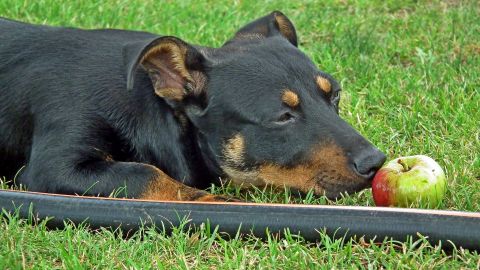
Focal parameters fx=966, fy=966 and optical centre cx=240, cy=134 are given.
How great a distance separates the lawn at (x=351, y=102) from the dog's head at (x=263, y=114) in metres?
0.17

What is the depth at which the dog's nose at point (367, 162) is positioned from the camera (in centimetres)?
466

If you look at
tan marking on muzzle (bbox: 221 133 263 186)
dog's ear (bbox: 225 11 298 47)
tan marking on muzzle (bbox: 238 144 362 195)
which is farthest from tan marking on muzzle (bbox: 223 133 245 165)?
dog's ear (bbox: 225 11 298 47)

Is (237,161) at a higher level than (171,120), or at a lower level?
lower

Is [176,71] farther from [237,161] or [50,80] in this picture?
[50,80]

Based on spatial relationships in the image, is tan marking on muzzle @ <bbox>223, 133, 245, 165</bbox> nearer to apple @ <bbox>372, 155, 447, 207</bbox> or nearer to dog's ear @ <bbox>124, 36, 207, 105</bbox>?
dog's ear @ <bbox>124, 36, 207, 105</bbox>

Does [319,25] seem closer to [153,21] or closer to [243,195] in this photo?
[153,21]

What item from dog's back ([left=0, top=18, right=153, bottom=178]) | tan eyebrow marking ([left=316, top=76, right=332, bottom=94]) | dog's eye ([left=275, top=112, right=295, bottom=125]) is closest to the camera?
dog's eye ([left=275, top=112, right=295, bottom=125])

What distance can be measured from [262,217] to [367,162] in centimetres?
65

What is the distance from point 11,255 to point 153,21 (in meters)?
4.61

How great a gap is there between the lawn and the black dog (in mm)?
224

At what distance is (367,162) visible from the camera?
183 inches

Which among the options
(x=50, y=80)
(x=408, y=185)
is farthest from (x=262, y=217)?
(x=50, y=80)

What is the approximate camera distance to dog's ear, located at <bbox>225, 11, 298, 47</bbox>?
18.8ft

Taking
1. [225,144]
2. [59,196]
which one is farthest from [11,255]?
[225,144]
